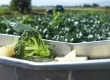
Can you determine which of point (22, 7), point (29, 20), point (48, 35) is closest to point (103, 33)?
point (48, 35)

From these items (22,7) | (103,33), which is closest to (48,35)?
(103,33)

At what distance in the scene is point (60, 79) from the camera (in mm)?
2240

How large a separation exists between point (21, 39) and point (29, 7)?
4638cm

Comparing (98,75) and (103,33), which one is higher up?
(98,75)

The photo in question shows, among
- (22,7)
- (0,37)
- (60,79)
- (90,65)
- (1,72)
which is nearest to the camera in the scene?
(90,65)

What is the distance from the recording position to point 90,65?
82.9 inches

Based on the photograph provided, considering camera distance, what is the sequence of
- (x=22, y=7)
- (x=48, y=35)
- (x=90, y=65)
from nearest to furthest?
(x=90, y=65) → (x=48, y=35) → (x=22, y=7)

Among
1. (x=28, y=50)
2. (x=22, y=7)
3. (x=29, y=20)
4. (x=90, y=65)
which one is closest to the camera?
(x=90, y=65)

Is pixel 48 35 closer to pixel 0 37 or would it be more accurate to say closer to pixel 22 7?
pixel 0 37

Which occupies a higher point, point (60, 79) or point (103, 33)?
point (60, 79)

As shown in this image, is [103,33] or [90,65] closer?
[90,65]

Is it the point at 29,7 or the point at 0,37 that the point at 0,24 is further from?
the point at 29,7

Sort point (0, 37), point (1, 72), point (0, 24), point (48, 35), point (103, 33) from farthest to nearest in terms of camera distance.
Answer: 1. point (0, 24)
2. point (48, 35)
3. point (103, 33)
4. point (0, 37)
5. point (1, 72)

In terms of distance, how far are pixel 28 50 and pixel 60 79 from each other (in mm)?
637
